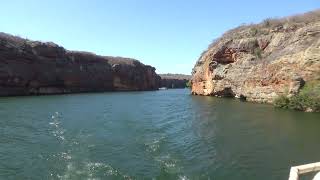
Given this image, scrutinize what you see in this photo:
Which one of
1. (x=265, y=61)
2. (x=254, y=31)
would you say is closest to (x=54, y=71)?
(x=254, y=31)

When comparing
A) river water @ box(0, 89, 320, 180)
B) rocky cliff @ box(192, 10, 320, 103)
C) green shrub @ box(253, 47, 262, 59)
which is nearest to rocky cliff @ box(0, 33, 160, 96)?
rocky cliff @ box(192, 10, 320, 103)

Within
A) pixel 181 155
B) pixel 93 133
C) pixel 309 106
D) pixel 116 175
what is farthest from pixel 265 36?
pixel 116 175

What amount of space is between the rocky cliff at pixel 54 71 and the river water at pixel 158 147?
4849cm

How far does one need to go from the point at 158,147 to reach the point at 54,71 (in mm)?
71166

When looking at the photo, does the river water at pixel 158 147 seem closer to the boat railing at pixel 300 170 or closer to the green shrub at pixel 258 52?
the boat railing at pixel 300 170

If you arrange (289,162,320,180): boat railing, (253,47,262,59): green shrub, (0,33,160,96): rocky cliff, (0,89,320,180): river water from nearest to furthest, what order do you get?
1. (289,162,320,180): boat railing
2. (0,89,320,180): river water
3. (253,47,262,59): green shrub
4. (0,33,160,96): rocky cliff

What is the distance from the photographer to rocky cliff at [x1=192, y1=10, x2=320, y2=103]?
3856 cm

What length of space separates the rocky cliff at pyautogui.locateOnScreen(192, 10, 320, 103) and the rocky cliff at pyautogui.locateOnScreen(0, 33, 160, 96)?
31.5 meters

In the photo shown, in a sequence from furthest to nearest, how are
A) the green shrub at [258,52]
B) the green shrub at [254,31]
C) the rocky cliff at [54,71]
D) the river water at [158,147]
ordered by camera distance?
the rocky cliff at [54,71] < the green shrub at [254,31] < the green shrub at [258,52] < the river water at [158,147]

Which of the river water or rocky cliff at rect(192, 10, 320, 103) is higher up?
rocky cliff at rect(192, 10, 320, 103)

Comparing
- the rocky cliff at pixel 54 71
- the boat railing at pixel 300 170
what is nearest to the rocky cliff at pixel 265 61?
the boat railing at pixel 300 170

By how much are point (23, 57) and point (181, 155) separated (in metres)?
68.2

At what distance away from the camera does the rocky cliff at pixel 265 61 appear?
3856 cm

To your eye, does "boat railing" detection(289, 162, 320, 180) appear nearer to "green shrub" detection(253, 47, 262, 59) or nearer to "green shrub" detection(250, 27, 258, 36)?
"green shrub" detection(253, 47, 262, 59)
